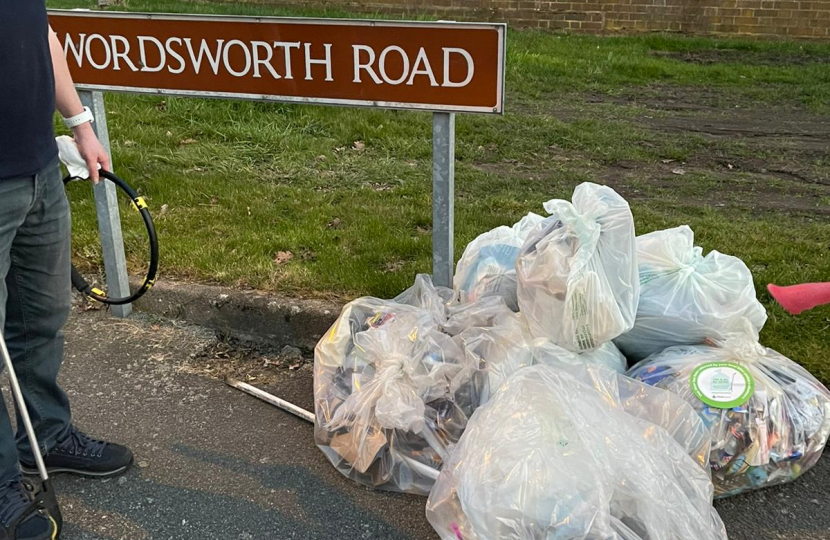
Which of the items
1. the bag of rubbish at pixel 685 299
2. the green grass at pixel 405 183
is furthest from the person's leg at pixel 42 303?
the bag of rubbish at pixel 685 299

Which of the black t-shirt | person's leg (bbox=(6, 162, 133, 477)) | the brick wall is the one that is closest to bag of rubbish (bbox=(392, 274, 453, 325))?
person's leg (bbox=(6, 162, 133, 477))

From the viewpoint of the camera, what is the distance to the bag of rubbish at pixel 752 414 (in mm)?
2344

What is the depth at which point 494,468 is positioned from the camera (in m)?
2.05

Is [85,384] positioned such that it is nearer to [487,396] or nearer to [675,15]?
[487,396]

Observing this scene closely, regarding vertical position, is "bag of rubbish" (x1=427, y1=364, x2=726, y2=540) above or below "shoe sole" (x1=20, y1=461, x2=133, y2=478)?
above

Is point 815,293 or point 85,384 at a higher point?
point 815,293

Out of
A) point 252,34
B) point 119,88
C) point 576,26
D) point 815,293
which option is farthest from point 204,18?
point 576,26

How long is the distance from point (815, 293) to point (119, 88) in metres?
2.63

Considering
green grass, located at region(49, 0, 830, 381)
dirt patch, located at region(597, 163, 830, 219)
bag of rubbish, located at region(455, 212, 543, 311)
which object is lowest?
dirt patch, located at region(597, 163, 830, 219)

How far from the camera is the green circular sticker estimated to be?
2.37 meters

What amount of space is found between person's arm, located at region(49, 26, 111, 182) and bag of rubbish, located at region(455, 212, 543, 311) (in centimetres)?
134

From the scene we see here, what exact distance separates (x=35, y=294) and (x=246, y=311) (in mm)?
1145

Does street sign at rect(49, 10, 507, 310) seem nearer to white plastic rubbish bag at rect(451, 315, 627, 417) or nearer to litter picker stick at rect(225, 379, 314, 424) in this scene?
white plastic rubbish bag at rect(451, 315, 627, 417)

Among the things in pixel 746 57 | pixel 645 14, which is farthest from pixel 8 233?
pixel 645 14
